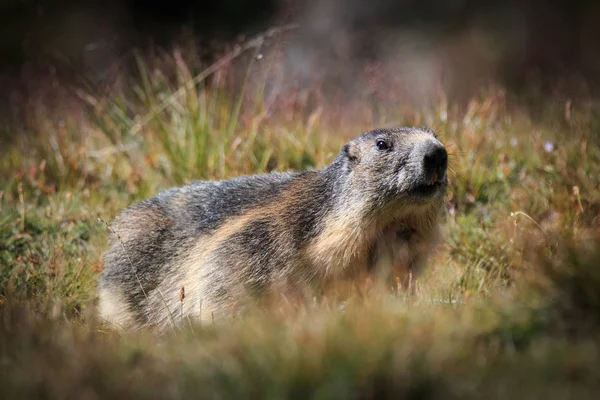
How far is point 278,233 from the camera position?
4.93m

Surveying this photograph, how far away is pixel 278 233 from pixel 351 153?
2.49 ft

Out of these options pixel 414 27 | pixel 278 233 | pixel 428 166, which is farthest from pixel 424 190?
pixel 414 27

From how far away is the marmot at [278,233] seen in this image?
473cm

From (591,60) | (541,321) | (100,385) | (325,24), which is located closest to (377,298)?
(541,321)

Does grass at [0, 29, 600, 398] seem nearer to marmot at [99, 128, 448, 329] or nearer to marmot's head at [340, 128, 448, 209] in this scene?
marmot at [99, 128, 448, 329]

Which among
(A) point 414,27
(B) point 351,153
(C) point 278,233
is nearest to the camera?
(C) point 278,233

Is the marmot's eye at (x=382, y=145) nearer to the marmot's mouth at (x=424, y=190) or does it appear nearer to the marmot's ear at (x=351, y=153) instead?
the marmot's ear at (x=351, y=153)

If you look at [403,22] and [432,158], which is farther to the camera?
[403,22]

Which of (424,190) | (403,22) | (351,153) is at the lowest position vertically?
(403,22)

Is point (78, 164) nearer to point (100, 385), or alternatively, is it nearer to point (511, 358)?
point (100, 385)

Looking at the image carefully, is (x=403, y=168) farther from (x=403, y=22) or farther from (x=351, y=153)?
(x=403, y=22)

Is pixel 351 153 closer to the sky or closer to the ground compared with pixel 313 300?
closer to the sky

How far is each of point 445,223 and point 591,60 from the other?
16.0 metres

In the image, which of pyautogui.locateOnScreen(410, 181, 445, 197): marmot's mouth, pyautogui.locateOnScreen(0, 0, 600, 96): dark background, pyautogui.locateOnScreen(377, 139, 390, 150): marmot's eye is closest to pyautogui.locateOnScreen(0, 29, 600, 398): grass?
pyautogui.locateOnScreen(410, 181, 445, 197): marmot's mouth
